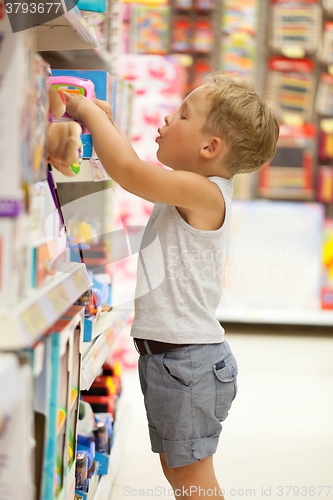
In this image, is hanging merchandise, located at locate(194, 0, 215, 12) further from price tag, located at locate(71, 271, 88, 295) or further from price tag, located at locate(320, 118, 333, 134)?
price tag, located at locate(71, 271, 88, 295)

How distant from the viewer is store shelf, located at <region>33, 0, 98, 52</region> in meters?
1.09

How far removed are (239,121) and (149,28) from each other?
128 inches

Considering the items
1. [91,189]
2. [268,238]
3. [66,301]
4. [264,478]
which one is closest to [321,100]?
[268,238]

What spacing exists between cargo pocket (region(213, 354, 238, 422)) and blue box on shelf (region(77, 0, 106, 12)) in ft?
2.95

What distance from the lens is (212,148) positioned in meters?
1.09

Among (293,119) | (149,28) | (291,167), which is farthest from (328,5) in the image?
(149,28)

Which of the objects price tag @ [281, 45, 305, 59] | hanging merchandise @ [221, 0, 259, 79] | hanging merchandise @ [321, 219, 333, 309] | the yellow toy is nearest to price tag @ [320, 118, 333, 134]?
price tag @ [281, 45, 305, 59]

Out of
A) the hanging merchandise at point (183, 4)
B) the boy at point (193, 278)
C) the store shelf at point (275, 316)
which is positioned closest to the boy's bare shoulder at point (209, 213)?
the boy at point (193, 278)

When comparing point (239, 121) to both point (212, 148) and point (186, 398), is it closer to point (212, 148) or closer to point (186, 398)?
point (212, 148)

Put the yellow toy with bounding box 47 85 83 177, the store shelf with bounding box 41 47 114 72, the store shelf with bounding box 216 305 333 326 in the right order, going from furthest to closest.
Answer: the store shelf with bounding box 216 305 333 326, the store shelf with bounding box 41 47 114 72, the yellow toy with bounding box 47 85 83 177

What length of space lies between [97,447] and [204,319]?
692mm

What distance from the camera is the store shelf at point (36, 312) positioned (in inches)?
23.6

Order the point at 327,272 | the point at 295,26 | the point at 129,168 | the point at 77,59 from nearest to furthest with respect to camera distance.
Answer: the point at 129,168 → the point at 77,59 → the point at 327,272 → the point at 295,26

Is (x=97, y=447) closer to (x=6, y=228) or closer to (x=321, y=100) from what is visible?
(x=6, y=228)
